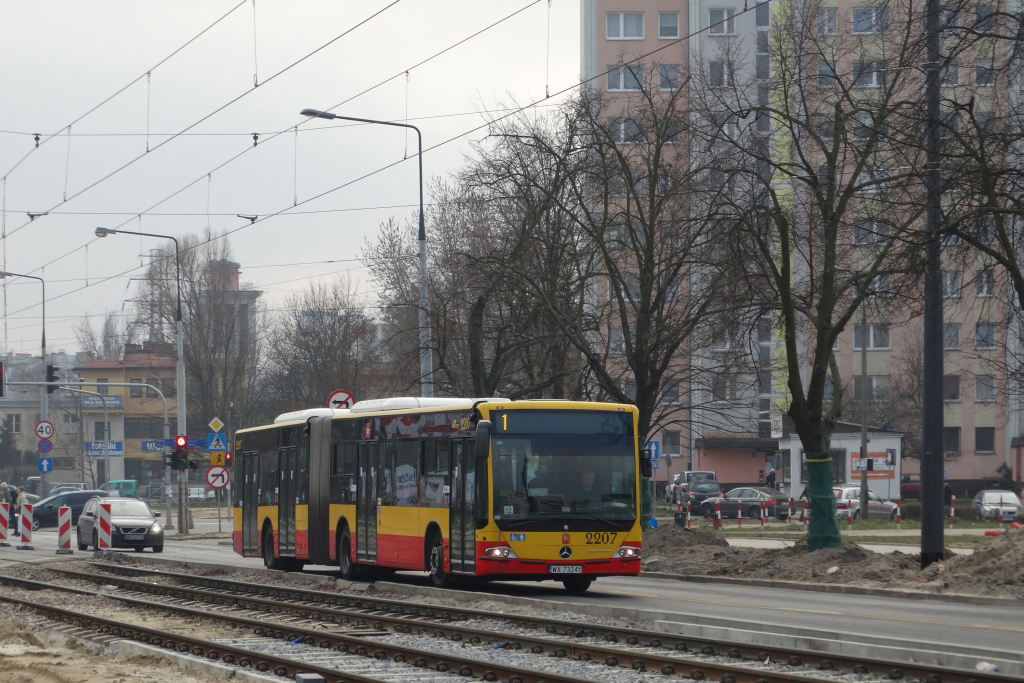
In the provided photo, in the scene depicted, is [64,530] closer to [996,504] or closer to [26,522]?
[26,522]

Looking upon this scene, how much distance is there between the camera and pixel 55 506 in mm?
55500

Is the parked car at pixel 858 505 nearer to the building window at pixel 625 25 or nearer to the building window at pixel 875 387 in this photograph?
the building window at pixel 875 387

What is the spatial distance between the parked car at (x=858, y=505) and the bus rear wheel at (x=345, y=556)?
28.4 m

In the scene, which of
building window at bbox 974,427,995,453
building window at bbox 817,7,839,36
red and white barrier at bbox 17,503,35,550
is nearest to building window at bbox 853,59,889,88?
building window at bbox 817,7,839,36

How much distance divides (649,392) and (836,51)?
8.83m

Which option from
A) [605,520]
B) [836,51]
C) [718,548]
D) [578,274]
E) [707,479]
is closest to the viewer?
[605,520]

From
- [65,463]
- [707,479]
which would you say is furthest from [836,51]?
[65,463]

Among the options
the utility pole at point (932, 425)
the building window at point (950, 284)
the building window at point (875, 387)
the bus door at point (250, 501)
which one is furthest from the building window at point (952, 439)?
the utility pole at point (932, 425)

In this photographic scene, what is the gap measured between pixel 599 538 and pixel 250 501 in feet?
38.9

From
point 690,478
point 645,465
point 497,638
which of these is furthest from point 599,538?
point 690,478

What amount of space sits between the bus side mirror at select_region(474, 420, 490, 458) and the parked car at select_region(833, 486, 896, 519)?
106ft

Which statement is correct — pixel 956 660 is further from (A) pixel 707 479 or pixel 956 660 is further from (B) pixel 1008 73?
(A) pixel 707 479

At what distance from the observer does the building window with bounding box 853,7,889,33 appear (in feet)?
64.8

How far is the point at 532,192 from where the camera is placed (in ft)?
101
